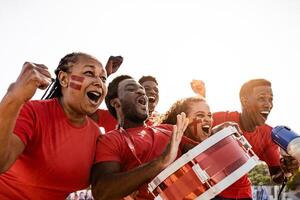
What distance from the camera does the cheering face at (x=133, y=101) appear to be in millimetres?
4043

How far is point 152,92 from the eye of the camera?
6031 mm

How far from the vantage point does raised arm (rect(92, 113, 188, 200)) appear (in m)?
3.02

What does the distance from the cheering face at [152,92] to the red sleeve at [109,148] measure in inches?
94.1

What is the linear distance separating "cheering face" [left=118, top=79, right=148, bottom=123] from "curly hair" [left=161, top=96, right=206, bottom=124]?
14.2 inches

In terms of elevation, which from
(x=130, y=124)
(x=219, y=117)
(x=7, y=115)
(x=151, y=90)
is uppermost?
(x=7, y=115)

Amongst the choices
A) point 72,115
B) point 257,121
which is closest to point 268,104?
point 257,121

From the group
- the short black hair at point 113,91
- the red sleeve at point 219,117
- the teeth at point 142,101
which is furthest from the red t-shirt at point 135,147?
the red sleeve at point 219,117

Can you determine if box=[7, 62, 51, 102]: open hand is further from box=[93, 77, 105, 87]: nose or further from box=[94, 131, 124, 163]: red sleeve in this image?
box=[94, 131, 124, 163]: red sleeve

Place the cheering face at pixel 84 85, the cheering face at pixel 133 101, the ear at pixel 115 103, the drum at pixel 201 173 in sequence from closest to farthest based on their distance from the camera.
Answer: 1. the drum at pixel 201 173
2. the cheering face at pixel 84 85
3. the cheering face at pixel 133 101
4. the ear at pixel 115 103

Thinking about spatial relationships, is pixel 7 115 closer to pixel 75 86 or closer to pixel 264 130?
pixel 75 86

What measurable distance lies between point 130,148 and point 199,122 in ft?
2.53

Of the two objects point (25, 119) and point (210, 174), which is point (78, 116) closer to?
point (25, 119)

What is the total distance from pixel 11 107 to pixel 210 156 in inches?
55.6

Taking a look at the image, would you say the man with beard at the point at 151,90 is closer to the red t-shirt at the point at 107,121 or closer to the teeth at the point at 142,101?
the red t-shirt at the point at 107,121
